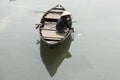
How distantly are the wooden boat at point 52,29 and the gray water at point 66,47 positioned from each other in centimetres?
37

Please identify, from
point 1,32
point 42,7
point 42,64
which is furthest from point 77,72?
point 42,7

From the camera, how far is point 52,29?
34.6 feet

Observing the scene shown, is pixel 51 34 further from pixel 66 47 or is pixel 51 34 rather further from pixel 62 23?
pixel 66 47

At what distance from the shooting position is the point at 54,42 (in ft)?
31.3

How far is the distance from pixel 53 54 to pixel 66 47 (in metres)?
0.65

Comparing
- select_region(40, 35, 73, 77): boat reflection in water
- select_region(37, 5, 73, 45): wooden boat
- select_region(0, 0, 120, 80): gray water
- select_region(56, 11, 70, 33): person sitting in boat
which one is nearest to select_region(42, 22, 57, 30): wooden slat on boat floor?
select_region(37, 5, 73, 45): wooden boat

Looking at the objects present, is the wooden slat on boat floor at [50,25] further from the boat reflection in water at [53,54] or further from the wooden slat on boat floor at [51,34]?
the boat reflection in water at [53,54]

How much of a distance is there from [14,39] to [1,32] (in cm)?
74

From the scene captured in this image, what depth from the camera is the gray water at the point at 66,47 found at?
30.3 ft

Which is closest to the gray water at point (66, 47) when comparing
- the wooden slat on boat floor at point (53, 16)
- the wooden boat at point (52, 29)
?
the wooden boat at point (52, 29)

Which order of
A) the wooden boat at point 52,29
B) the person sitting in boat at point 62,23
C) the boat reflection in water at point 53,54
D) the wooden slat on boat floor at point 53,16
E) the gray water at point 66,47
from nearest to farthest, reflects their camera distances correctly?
the gray water at point 66,47 < the boat reflection in water at point 53,54 < the wooden boat at point 52,29 < the person sitting in boat at point 62,23 < the wooden slat on boat floor at point 53,16

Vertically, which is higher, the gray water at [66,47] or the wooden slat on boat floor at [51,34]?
the wooden slat on boat floor at [51,34]

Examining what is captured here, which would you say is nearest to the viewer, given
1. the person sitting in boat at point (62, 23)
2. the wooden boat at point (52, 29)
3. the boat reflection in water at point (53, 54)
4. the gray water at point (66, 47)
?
the gray water at point (66, 47)

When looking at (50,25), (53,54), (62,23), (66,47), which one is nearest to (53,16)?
(50,25)
